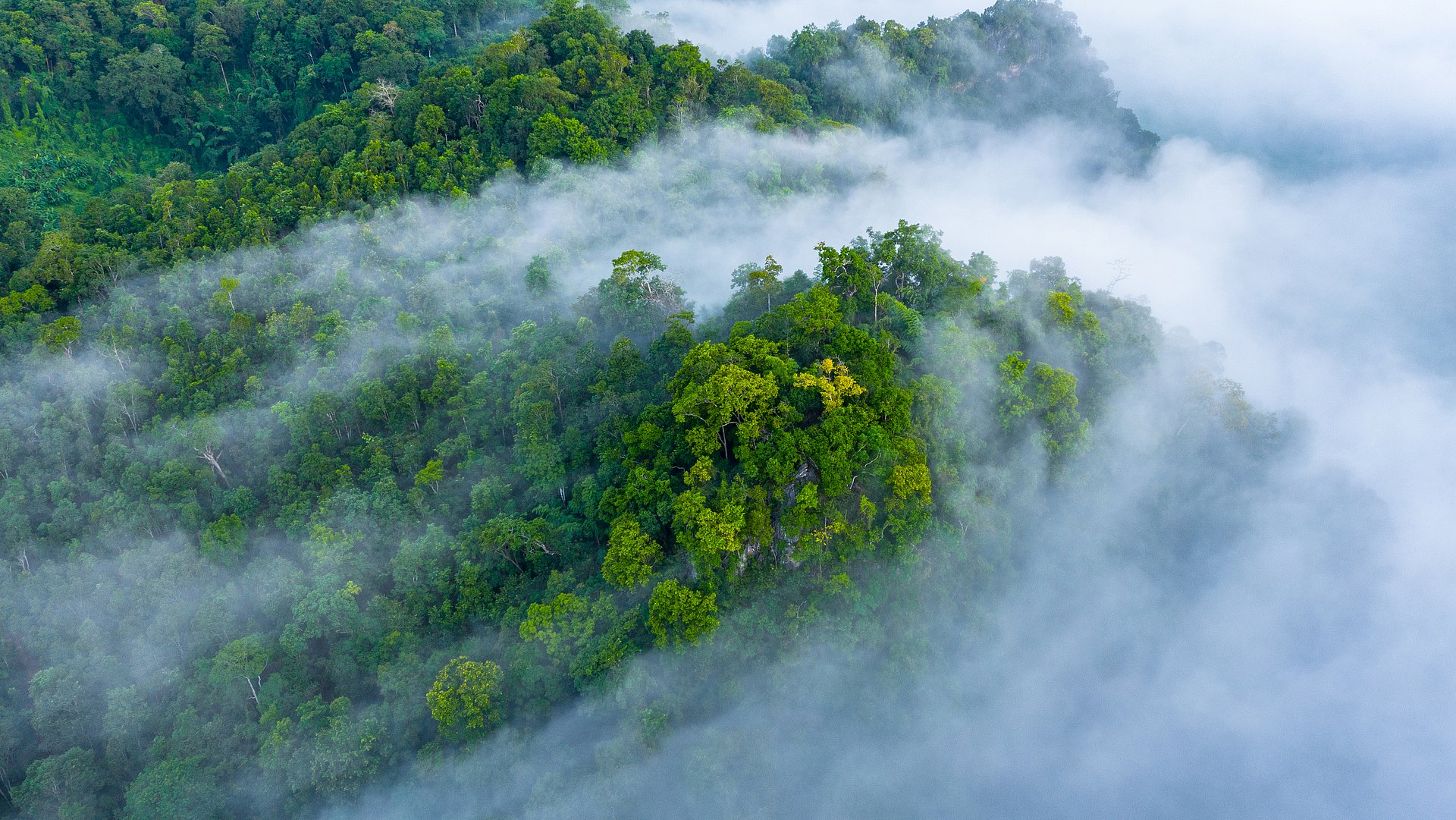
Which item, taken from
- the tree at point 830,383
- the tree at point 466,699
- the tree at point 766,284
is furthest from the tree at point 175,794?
the tree at point 766,284

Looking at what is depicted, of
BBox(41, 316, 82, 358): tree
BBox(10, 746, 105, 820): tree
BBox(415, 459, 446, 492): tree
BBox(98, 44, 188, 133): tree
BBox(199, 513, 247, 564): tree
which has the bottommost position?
BBox(10, 746, 105, 820): tree

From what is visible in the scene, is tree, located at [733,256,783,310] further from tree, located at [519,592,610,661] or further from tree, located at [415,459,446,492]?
tree, located at [519,592,610,661]

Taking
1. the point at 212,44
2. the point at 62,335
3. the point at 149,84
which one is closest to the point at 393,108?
the point at 62,335

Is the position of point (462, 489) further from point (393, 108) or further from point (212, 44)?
point (212, 44)

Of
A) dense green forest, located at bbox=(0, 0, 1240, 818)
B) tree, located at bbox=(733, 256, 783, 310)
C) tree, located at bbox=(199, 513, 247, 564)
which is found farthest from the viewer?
tree, located at bbox=(733, 256, 783, 310)

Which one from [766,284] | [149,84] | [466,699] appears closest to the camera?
[466,699]

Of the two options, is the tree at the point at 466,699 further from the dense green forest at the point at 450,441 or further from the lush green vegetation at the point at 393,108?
the lush green vegetation at the point at 393,108

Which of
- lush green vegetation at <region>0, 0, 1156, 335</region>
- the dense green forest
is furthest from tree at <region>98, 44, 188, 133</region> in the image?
the dense green forest
